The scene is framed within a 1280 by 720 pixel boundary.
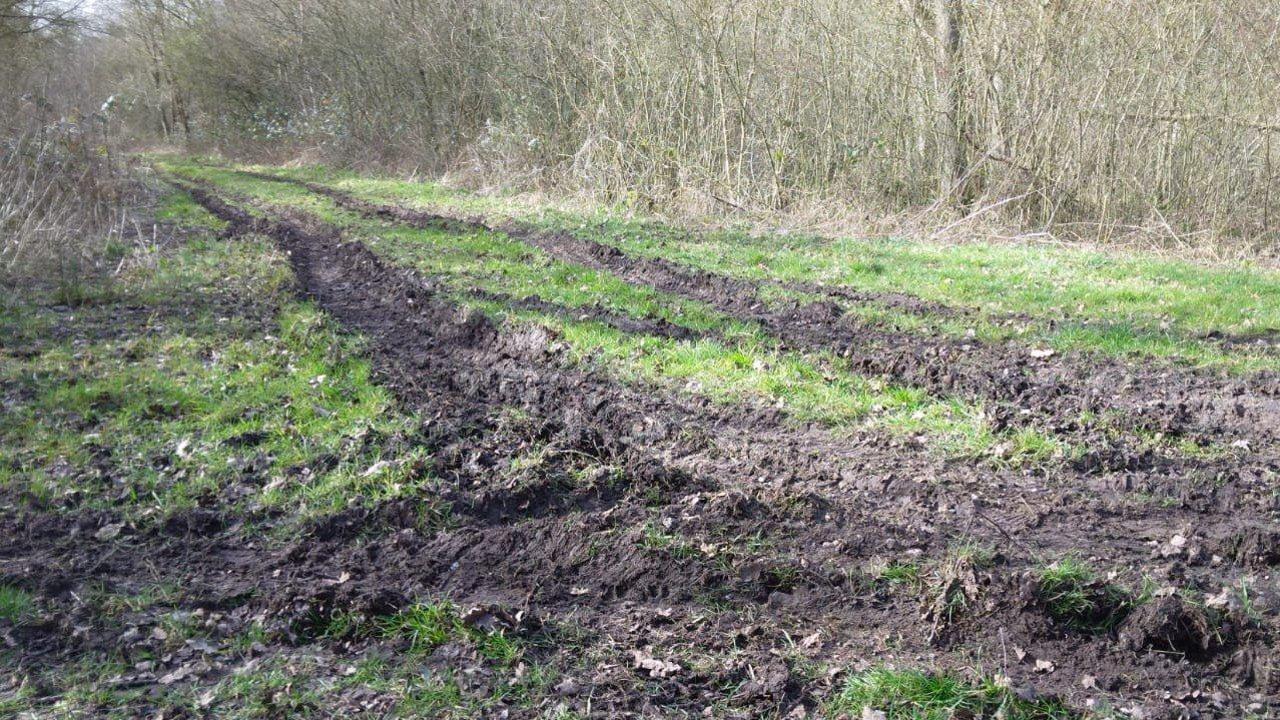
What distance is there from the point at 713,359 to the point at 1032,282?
165 inches

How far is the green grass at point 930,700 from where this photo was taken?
9.37 feet

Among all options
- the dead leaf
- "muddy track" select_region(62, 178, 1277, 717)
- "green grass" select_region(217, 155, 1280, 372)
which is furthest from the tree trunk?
the dead leaf

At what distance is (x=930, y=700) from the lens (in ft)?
9.62

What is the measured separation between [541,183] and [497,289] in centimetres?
901

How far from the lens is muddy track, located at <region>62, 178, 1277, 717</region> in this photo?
3.13m

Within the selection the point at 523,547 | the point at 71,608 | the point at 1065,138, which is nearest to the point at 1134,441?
the point at 523,547

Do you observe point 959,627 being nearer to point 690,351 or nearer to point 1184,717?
point 1184,717

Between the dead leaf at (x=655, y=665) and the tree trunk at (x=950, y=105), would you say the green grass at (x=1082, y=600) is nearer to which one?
the dead leaf at (x=655, y=665)

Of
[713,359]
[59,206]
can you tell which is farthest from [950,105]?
[59,206]

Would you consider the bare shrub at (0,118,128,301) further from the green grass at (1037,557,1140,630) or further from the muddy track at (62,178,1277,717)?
the green grass at (1037,557,1140,630)

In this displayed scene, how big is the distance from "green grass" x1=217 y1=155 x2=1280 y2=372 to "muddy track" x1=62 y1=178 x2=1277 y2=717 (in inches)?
105

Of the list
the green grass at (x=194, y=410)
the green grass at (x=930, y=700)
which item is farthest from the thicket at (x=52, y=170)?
the green grass at (x=930, y=700)

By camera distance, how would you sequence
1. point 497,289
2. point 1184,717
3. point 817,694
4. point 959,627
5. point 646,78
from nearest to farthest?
point 1184,717 < point 817,694 < point 959,627 < point 497,289 < point 646,78

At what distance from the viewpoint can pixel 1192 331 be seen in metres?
6.98
